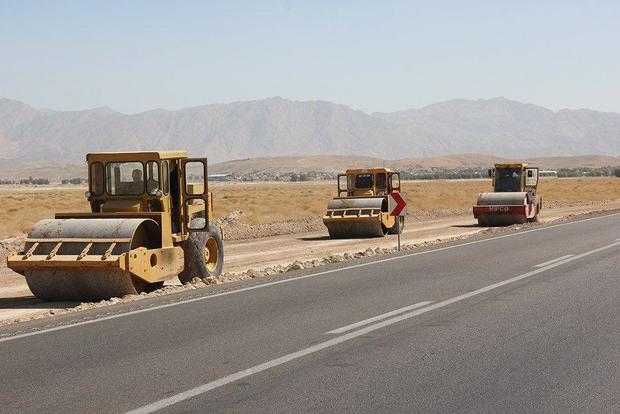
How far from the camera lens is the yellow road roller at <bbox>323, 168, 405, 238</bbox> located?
30828mm

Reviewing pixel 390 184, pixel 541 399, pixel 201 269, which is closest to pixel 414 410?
pixel 541 399

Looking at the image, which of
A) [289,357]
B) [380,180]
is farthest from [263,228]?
[289,357]

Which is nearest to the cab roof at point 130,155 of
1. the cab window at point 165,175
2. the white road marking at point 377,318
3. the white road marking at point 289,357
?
the cab window at point 165,175

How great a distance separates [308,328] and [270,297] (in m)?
3.19

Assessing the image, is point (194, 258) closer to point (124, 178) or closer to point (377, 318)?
point (124, 178)

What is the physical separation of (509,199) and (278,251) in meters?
13.5

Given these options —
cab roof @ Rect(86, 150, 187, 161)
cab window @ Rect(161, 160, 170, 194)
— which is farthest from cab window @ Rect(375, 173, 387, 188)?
cab window @ Rect(161, 160, 170, 194)

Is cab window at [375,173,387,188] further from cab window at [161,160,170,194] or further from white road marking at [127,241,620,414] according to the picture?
white road marking at [127,241,620,414]

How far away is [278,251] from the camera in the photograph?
26844mm

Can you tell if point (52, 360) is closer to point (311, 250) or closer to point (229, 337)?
point (229, 337)

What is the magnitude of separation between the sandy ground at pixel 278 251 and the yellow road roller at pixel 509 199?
2.98ft

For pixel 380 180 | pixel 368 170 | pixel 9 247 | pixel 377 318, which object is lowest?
pixel 9 247

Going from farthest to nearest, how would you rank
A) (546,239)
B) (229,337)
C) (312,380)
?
(546,239), (229,337), (312,380)

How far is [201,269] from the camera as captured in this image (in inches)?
685
